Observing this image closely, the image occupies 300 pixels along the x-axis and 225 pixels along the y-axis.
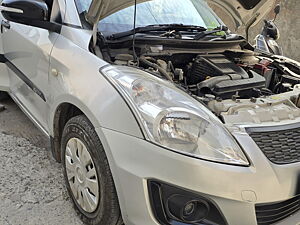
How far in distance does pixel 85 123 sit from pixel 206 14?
1.84m

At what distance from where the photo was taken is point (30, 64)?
2746mm

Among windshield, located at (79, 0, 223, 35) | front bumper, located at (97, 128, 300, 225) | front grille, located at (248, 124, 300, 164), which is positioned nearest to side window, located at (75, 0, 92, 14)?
windshield, located at (79, 0, 223, 35)

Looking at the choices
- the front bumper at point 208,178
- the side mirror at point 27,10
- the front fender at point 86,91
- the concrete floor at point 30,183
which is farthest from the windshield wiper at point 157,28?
the concrete floor at point 30,183

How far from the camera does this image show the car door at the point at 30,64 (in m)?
2.51

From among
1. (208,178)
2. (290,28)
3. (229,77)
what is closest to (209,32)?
(229,77)

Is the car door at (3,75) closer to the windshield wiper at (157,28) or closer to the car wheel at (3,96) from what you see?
the car wheel at (3,96)

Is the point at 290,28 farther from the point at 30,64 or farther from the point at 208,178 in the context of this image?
the point at 208,178

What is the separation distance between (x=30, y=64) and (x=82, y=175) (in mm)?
1134

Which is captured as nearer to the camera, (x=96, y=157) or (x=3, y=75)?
(x=96, y=157)

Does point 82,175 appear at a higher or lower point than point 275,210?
lower

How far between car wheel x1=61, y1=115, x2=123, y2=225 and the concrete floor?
174 mm

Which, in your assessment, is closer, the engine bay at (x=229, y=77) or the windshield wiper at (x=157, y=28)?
the engine bay at (x=229, y=77)

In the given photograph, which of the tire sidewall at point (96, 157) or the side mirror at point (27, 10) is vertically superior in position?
the side mirror at point (27, 10)

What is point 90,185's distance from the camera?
6.59 feet
